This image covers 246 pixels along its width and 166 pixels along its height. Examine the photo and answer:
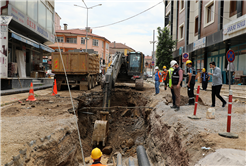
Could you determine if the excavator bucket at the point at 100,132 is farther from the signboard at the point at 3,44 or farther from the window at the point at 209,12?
the window at the point at 209,12

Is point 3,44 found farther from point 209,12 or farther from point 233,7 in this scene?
point 209,12

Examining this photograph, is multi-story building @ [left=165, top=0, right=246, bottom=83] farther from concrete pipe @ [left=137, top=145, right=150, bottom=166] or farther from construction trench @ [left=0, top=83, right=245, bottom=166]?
concrete pipe @ [left=137, top=145, right=150, bottom=166]

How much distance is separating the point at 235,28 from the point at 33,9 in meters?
15.8

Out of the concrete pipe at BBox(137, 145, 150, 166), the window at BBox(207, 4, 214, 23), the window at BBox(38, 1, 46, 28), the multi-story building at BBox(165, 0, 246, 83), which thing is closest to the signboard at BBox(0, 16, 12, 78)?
the window at BBox(38, 1, 46, 28)

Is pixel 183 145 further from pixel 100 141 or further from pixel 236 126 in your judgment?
pixel 100 141

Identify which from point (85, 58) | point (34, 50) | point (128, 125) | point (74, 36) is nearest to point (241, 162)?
point (128, 125)

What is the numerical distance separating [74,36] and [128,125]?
3971 centimetres

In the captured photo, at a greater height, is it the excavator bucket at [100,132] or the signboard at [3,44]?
the signboard at [3,44]

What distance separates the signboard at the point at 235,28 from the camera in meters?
10.6

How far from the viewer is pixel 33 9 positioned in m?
16.2

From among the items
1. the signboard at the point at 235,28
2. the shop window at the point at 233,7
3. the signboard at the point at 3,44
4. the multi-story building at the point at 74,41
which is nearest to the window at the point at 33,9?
the signboard at the point at 3,44

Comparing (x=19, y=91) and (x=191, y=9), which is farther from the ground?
(x=191, y=9)

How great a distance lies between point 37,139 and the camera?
4.22 meters

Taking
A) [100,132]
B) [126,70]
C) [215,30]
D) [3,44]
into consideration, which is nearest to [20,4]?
[3,44]
